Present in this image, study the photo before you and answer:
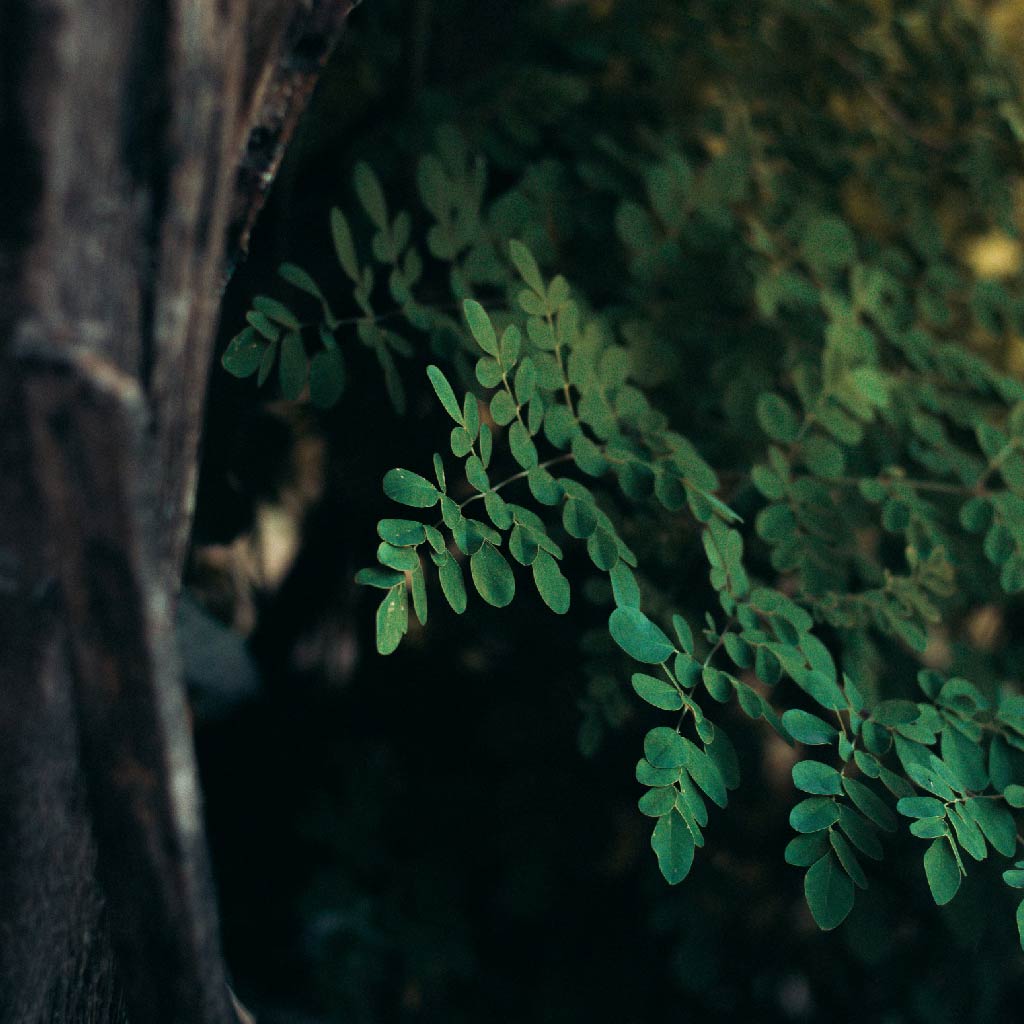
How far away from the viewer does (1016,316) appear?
1.73 m

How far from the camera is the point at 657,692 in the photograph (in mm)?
970

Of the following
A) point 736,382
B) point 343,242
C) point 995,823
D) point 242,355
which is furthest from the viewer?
point 736,382

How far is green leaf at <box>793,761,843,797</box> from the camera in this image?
95 centimetres

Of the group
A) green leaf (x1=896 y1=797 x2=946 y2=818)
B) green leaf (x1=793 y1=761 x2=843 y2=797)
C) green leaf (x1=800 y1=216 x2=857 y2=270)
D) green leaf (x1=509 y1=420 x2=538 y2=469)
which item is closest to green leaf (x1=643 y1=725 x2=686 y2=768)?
green leaf (x1=793 y1=761 x2=843 y2=797)

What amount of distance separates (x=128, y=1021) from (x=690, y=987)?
1.21 m

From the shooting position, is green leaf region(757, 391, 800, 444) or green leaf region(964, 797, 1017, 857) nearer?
green leaf region(964, 797, 1017, 857)

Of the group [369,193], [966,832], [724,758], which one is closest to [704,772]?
[724,758]

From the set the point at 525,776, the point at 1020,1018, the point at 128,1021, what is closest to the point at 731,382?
the point at 525,776

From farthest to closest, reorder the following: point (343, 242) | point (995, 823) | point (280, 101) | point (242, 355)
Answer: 1. point (343, 242)
2. point (242, 355)
3. point (995, 823)
4. point (280, 101)

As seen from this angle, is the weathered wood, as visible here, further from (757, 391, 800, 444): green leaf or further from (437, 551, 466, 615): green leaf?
(757, 391, 800, 444): green leaf

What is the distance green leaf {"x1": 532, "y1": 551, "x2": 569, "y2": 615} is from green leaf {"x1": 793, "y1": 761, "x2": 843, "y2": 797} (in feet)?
0.93

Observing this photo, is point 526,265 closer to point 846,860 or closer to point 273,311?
point 273,311

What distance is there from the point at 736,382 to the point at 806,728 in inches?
26.8

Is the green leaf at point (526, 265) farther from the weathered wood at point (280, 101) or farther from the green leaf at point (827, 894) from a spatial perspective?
the green leaf at point (827, 894)
